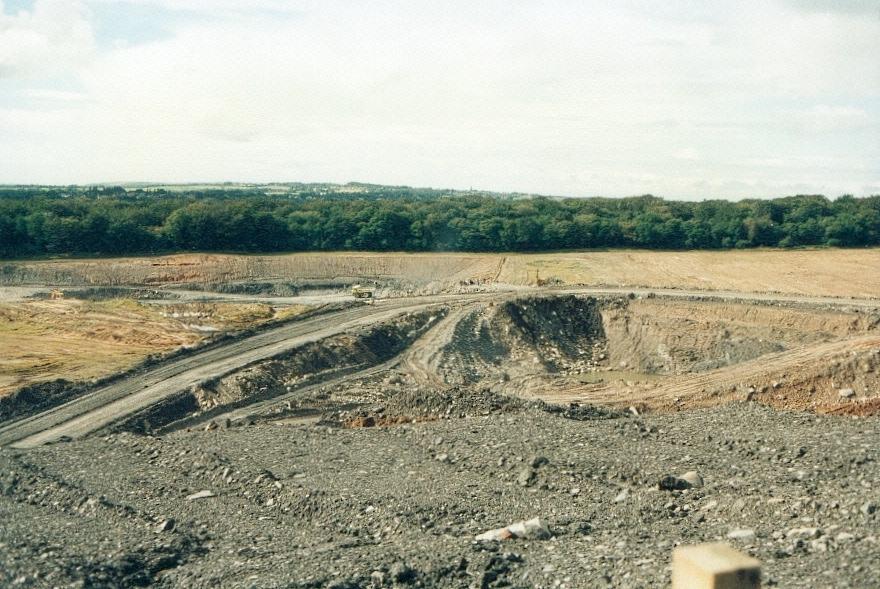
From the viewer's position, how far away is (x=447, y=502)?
15.0 meters

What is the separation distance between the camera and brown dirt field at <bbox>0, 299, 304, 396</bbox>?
1312 inches

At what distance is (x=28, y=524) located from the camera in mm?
14820

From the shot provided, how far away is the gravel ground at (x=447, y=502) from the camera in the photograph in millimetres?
11148

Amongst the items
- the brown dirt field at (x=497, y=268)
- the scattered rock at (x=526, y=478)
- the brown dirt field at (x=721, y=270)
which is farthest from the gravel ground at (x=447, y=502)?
the brown dirt field at (x=497, y=268)

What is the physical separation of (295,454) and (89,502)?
481cm

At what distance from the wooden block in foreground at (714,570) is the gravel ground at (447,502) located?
457 cm

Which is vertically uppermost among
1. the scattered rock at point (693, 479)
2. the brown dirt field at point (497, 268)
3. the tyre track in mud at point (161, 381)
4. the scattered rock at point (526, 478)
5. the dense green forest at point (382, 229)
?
the dense green forest at point (382, 229)

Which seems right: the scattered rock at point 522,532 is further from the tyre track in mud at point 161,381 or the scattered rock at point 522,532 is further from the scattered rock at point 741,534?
the tyre track in mud at point 161,381

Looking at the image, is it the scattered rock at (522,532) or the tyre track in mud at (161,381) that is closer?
the scattered rock at (522,532)

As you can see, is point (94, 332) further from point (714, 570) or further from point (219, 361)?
point (714, 570)

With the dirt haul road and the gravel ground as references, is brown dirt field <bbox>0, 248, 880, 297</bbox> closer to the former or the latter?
the dirt haul road

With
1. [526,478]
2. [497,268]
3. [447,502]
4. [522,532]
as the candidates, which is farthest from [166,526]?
[497,268]

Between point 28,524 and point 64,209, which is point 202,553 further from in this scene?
point 64,209

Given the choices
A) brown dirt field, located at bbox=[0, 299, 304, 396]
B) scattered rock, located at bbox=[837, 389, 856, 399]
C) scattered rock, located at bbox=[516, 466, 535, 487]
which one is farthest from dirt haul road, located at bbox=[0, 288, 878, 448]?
scattered rock, located at bbox=[516, 466, 535, 487]
